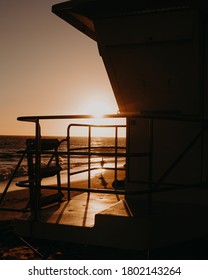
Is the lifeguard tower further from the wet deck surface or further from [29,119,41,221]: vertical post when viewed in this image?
[29,119,41,221]: vertical post

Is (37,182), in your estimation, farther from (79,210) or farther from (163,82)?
(163,82)

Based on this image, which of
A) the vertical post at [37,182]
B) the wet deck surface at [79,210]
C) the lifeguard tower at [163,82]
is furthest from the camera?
the lifeguard tower at [163,82]

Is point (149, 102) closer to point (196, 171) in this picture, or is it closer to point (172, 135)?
point (172, 135)

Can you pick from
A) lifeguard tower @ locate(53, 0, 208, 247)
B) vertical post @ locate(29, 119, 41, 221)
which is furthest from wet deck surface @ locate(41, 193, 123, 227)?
lifeguard tower @ locate(53, 0, 208, 247)

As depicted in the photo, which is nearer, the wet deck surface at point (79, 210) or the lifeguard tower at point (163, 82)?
the wet deck surface at point (79, 210)

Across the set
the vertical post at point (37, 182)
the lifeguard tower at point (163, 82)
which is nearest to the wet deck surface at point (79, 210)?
the vertical post at point (37, 182)

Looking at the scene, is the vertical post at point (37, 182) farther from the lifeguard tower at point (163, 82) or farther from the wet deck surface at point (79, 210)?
the lifeguard tower at point (163, 82)

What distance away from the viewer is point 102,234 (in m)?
4.25

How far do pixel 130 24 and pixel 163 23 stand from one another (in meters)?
0.45

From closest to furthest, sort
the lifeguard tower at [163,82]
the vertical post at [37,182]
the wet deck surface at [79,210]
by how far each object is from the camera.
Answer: the vertical post at [37,182] < the wet deck surface at [79,210] < the lifeguard tower at [163,82]

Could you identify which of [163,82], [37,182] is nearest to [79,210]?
[37,182]
